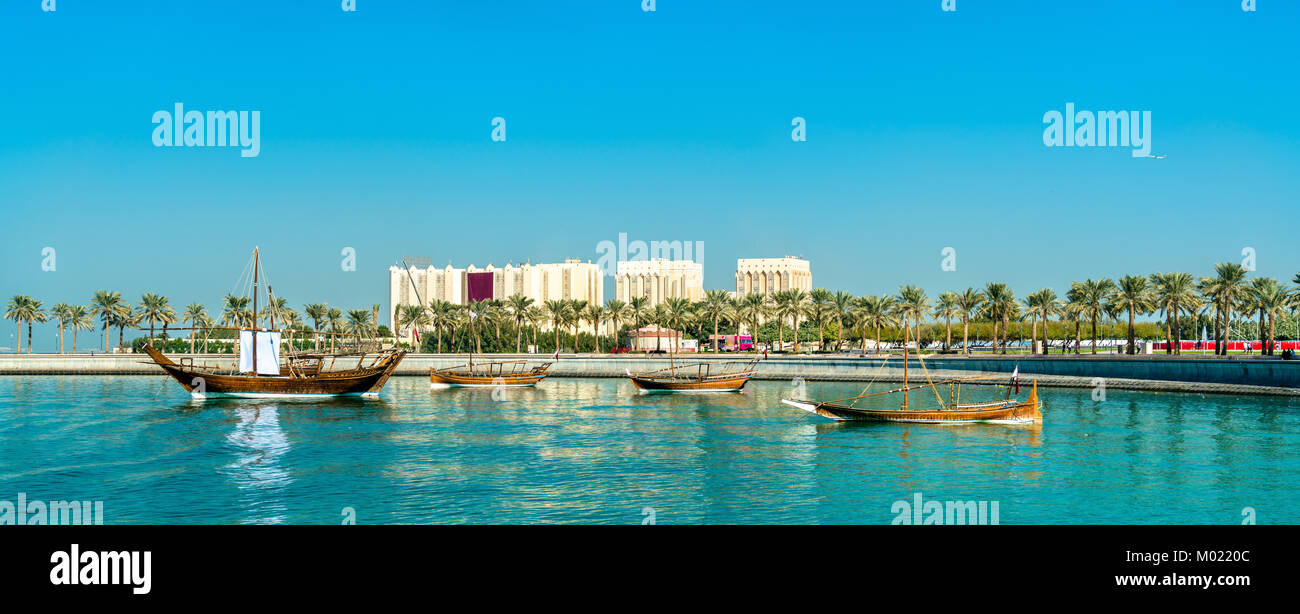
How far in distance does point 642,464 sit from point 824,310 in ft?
309

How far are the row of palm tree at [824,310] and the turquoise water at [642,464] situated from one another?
3577 centimetres

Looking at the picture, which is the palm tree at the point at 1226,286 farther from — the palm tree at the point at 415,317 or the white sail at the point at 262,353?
the palm tree at the point at 415,317

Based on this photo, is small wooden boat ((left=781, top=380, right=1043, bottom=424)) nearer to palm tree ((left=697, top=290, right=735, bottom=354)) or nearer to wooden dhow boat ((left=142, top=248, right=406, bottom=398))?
wooden dhow boat ((left=142, top=248, right=406, bottom=398))

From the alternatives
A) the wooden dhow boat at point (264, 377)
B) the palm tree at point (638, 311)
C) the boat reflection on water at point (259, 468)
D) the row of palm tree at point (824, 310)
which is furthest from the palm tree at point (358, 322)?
the boat reflection on water at point (259, 468)

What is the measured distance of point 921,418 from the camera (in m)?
51.6

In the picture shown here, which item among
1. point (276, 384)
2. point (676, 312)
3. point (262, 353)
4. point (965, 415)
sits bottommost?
point (276, 384)

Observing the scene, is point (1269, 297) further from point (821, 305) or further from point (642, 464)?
point (642, 464)

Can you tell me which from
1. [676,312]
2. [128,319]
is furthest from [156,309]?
[676,312]

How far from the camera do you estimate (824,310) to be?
127 meters

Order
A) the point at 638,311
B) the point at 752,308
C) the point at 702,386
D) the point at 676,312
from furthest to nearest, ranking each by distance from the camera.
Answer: the point at 638,311 → the point at 676,312 → the point at 752,308 → the point at 702,386

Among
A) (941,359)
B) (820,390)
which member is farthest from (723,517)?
(941,359)

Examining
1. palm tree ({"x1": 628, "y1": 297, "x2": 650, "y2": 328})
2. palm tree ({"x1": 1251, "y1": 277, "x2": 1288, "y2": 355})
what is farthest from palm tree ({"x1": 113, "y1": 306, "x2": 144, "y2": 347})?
palm tree ({"x1": 1251, "y1": 277, "x2": 1288, "y2": 355})

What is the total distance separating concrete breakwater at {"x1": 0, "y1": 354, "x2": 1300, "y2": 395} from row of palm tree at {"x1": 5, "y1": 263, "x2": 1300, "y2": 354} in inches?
420

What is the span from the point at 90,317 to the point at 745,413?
12418 cm
